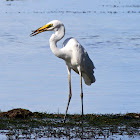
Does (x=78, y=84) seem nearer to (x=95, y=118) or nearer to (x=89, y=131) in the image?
(x=95, y=118)

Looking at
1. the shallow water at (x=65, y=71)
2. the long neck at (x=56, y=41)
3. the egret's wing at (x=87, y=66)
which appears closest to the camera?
the long neck at (x=56, y=41)

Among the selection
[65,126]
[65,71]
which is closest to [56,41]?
[65,126]

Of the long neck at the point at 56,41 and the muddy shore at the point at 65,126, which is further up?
the long neck at the point at 56,41

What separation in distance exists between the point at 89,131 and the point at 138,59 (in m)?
12.4

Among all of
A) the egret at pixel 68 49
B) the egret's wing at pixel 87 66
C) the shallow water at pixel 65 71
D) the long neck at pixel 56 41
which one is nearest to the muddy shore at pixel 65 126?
the egret's wing at pixel 87 66

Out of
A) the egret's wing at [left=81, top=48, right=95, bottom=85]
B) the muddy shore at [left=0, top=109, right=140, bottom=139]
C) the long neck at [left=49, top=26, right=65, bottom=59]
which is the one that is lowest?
the muddy shore at [left=0, top=109, right=140, bottom=139]

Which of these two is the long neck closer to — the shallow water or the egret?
the egret

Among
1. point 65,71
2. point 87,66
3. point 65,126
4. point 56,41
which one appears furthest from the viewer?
point 65,71

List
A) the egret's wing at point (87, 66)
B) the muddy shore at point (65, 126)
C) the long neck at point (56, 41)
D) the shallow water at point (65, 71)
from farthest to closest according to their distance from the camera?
the shallow water at point (65, 71)
the egret's wing at point (87, 66)
the long neck at point (56, 41)
the muddy shore at point (65, 126)

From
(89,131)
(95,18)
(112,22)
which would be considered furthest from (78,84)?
(95,18)

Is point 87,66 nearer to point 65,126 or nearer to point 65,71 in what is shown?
point 65,126

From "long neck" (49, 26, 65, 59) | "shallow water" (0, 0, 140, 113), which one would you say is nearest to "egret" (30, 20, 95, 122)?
"long neck" (49, 26, 65, 59)

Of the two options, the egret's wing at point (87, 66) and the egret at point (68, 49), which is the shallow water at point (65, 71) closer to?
the egret's wing at point (87, 66)

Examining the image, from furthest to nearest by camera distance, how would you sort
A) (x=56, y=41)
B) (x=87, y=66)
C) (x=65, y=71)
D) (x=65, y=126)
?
(x=65, y=71) < (x=87, y=66) < (x=56, y=41) < (x=65, y=126)
